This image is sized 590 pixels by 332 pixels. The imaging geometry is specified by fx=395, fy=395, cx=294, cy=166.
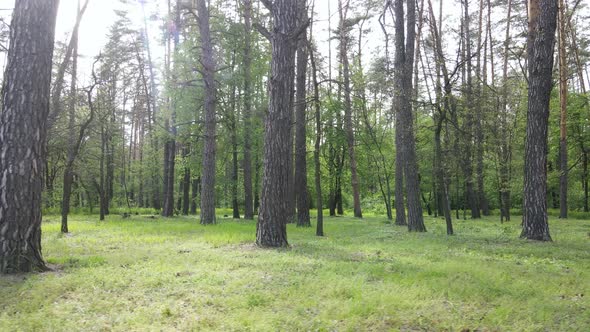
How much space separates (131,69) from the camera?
31.0 m

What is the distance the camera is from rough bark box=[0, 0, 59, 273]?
221 inches

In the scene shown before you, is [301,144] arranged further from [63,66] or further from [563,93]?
[563,93]

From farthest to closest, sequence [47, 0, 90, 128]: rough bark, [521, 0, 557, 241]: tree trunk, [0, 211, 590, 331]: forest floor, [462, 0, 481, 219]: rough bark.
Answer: [462, 0, 481, 219]: rough bark → [47, 0, 90, 128]: rough bark → [521, 0, 557, 241]: tree trunk → [0, 211, 590, 331]: forest floor

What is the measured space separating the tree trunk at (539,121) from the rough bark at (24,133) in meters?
11.2

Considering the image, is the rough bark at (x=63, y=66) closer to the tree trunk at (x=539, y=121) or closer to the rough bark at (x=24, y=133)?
the rough bark at (x=24, y=133)

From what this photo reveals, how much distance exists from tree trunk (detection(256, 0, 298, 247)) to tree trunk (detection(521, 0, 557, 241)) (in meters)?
6.68

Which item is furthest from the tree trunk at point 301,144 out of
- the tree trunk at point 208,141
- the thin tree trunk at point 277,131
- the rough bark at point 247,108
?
the thin tree trunk at point 277,131

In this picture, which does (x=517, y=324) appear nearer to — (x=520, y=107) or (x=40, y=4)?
(x=40, y=4)

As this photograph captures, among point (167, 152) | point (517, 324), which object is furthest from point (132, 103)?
point (517, 324)

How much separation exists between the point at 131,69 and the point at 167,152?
1064cm

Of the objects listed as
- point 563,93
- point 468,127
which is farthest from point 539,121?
point 563,93

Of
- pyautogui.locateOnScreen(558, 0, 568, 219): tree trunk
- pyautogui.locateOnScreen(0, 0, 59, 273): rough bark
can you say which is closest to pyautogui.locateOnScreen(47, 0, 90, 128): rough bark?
pyautogui.locateOnScreen(0, 0, 59, 273): rough bark

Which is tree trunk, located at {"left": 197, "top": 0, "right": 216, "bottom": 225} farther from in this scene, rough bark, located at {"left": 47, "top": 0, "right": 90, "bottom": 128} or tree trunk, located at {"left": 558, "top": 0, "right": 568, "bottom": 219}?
tree trunk, located at {"left": 558, "top": 0, "right": 568, "bottom": 219}

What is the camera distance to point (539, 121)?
10609mm
